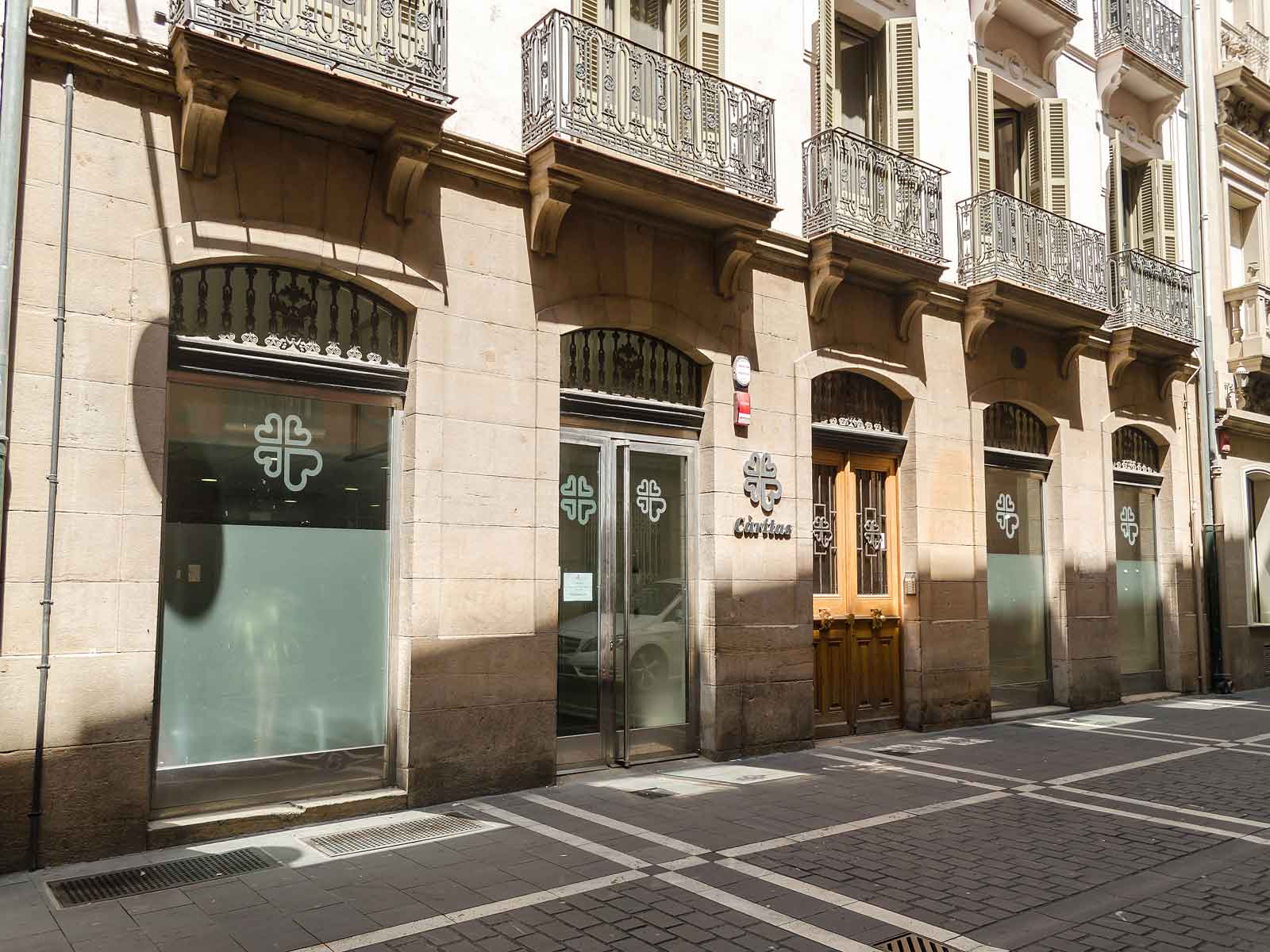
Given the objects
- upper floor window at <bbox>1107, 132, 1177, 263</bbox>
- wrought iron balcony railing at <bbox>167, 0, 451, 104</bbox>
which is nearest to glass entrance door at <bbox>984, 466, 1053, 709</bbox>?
upper floor window at <bbox>1107, 132, 1177, 263</bbox>

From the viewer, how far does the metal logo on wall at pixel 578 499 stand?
31.0 feet

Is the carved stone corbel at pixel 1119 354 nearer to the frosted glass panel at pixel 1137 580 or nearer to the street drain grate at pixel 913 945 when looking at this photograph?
the frosted glass panel at pixel 1137 580

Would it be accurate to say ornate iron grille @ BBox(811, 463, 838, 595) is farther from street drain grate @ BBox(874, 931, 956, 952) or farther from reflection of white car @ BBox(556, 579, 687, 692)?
street drain grate @ BBox(874, 931, 956, 952)

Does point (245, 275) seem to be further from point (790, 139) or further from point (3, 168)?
point (790, 139)

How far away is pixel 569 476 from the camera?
9508 millimetres

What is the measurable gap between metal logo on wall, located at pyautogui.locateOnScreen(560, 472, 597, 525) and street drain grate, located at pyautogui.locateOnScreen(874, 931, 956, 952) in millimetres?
4983

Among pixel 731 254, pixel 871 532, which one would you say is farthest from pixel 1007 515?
pixel 731 254

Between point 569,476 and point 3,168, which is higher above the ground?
point 3,168

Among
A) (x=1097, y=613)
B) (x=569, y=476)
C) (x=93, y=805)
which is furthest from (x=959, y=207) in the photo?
(x=93, y=805)

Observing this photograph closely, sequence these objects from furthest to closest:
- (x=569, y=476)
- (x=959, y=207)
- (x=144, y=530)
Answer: (x=959, y=207) < (x=569, y=476) < (x=144, y=530)

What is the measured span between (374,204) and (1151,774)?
27.4 ft

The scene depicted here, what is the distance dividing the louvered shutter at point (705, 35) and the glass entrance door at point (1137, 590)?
9259 mm

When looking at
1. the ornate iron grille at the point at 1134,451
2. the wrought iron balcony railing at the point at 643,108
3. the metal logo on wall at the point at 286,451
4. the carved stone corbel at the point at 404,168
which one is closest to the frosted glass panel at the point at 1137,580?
the ornate iron grille at the point at 1134,451

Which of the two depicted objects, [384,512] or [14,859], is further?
[384,512]
